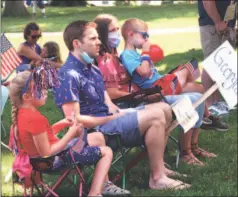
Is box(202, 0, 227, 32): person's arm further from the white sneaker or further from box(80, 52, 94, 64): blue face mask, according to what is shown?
box(80, 52, 94, 64): blue face mask

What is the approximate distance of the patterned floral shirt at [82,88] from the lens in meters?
3.73

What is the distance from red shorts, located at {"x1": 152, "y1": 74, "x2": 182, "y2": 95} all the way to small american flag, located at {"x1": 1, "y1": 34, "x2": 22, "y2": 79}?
1515mm

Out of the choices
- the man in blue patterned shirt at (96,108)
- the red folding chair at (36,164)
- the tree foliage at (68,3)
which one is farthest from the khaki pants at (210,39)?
the tree foliage at (68,3)

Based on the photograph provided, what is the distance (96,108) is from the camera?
3973mm

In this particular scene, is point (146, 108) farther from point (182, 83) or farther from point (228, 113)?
point (228, 113)

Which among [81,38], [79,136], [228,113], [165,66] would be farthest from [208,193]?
[165,66]

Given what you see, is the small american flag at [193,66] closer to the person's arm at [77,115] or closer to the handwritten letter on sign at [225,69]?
the handwritten letter on sign at [225,69]

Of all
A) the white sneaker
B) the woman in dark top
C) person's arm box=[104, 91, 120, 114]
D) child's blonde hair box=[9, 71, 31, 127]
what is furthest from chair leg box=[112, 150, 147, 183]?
the woman in dark top

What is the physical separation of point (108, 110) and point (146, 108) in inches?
12.1

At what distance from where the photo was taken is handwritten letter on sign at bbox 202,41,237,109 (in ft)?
12.2

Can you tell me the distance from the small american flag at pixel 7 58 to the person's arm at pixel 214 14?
6.67 feet

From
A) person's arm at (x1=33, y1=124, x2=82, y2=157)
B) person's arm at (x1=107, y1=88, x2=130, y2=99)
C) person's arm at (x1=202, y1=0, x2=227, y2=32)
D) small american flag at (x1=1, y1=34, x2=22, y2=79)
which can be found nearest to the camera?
person's arm at (x1=33, y1=124, x2=82, y2=157)

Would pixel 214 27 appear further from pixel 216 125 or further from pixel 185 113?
pixel 185 113

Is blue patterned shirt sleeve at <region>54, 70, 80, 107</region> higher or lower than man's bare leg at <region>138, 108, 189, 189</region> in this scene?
higher
